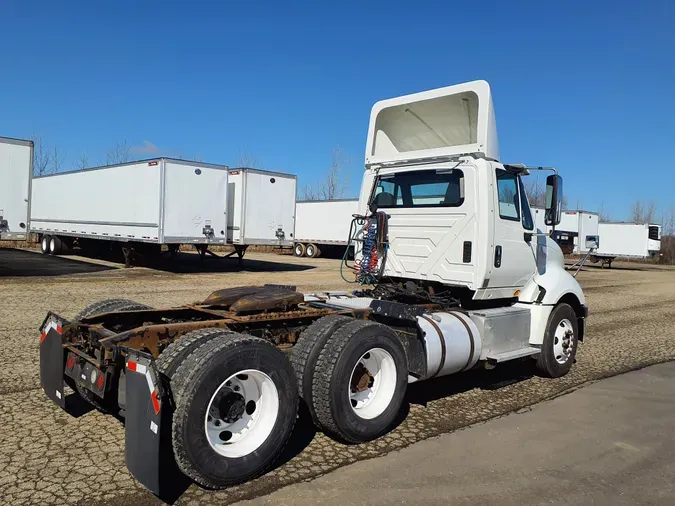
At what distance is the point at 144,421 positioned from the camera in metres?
3.33

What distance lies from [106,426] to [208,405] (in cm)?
171

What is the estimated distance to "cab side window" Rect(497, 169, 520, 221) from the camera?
6.24m

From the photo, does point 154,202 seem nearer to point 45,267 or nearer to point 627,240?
point 45,267

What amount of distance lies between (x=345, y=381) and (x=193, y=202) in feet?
50.9

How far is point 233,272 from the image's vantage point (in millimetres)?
21078

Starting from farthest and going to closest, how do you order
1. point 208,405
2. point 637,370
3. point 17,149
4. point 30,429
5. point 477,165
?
point 17,149 → point 637,370 → point 477,165 → point 30,429 → point 208,405

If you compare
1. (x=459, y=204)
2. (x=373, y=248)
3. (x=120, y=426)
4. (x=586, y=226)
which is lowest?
(x=120, y=426)

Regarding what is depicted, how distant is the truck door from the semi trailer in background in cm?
1373

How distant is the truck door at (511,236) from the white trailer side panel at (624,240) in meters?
33.2

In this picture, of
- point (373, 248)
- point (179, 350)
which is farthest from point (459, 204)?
point (179, 350)

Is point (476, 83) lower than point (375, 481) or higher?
higher

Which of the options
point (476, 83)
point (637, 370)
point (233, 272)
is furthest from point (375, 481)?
point (233, 272)

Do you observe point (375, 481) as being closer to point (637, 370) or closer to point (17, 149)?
point (637, 370)

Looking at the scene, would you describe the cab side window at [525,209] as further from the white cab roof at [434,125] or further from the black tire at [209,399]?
the black tire at [209,399]
